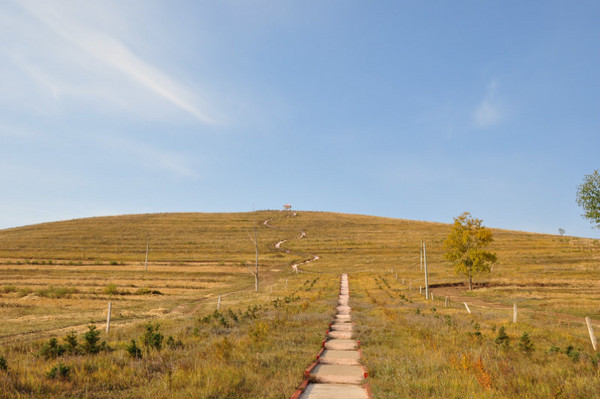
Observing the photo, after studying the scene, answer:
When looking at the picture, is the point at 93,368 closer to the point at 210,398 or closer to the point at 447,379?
the point at 210,398

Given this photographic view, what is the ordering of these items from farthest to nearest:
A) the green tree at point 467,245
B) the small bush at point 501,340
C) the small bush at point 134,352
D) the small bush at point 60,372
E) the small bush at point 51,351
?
1. the green tree at point 467,245
2. the small bush at point 501,340
3. the small bush at point 51,351
4. the small bush at point 134,352
5. the small bush at point 60,372

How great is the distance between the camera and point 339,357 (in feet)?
37.7

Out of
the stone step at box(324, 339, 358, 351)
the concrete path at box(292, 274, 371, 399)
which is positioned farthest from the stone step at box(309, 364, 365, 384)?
the stone step at box(324, 339, 358, 351)

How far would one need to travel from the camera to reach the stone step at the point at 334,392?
25.8 ft

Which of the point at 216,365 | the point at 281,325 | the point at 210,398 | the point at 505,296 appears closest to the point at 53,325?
the point at 281,325

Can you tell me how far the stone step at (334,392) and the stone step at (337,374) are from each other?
247 millimetres

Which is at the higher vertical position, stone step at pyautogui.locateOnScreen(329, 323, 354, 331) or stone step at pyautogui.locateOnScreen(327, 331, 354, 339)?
stone step at pyautogui.locateOnScreen(327, 331, 354, 339)

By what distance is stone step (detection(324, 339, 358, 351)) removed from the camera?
13.0 metres

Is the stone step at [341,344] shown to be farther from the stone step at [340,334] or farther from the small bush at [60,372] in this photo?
the small bush at [60,372]

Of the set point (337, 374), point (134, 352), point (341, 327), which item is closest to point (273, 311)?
point (341, 327)

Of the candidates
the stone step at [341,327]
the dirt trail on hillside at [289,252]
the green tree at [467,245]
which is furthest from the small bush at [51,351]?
the dirt trail on hillside at [289,252]

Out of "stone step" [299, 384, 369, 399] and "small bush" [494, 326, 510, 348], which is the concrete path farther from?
"small bush" [494, 326, 510, 348]

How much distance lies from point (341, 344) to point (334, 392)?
549cm

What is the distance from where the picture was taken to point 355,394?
805cm
